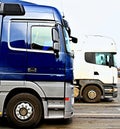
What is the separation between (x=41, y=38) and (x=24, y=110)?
187 cm

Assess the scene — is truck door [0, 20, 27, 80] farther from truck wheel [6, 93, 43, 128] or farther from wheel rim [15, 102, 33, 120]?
wheel rim [15, 102, 33, 120]

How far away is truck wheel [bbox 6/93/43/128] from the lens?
9242 millimetres

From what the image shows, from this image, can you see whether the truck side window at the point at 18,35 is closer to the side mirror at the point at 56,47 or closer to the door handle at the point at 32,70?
the door handle at the point at 32,70

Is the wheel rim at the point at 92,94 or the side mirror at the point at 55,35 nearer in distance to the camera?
the side mirror at the point at 55,35

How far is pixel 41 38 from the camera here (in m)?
9.33

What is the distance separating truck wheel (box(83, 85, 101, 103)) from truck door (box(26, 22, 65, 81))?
6.67 meters

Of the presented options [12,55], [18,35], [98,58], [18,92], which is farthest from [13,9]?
[98,58]

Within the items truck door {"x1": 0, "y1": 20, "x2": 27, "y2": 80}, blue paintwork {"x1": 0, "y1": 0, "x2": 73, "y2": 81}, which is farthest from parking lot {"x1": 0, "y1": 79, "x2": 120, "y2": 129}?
truck door {"x1": 0, "y1": 20, "x2": 27, "y2": 80}

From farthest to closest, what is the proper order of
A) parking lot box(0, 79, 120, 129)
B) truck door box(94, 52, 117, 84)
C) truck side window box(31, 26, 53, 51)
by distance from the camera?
1. truck door box(94, 52, 117, 84)
2. parking lot box(0, 79, 120, 129)
3. truck side window box(31, 26, 53, 51)

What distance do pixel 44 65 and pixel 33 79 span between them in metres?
0.45

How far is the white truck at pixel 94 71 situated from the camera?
15766 mm

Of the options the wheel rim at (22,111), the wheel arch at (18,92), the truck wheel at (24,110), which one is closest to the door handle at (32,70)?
the wheel arch at (18,92)

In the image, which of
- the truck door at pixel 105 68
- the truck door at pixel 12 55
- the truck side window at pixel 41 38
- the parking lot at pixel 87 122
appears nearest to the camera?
the truck door at pixel 12 55

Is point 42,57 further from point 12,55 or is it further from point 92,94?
point 92,94
